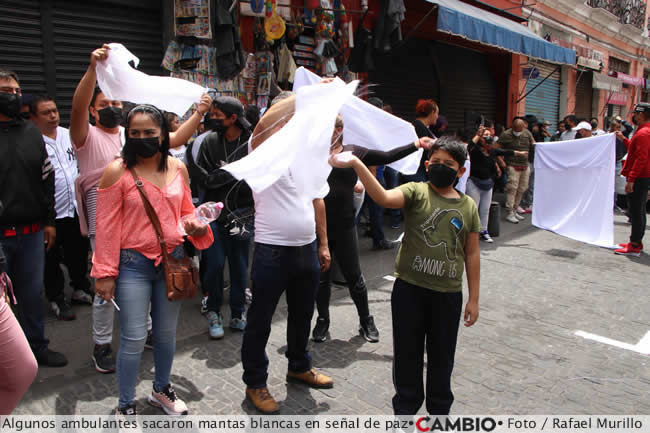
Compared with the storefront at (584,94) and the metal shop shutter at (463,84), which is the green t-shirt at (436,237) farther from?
the storefront at (584,94)

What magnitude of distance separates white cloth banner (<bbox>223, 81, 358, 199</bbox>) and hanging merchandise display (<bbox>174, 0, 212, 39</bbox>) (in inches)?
192

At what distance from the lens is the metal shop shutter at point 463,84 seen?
13312 millimetres

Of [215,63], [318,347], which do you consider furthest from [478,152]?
[318,347]

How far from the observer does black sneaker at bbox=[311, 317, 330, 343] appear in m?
4.18

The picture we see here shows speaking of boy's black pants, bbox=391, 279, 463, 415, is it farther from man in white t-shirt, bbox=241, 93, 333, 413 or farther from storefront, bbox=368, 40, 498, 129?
storefront, bbox=368, 40, 498, 129

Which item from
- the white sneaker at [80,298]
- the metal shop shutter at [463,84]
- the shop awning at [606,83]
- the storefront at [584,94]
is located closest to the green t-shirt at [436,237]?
the white sneaker at [80,298]

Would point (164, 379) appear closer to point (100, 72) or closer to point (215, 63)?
point (100, 72)

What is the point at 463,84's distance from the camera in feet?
46.6

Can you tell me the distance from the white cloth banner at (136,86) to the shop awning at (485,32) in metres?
6.09

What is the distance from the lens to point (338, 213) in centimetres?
395

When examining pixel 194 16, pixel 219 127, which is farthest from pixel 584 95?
pixel 219 127

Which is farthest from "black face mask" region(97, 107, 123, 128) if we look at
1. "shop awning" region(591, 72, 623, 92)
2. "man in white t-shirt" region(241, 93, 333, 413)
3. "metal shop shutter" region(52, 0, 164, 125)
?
"shop awning" region(591, 72, 623, 92)

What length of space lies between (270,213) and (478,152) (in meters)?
5.63

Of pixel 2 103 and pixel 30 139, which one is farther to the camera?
pixel 30 139
